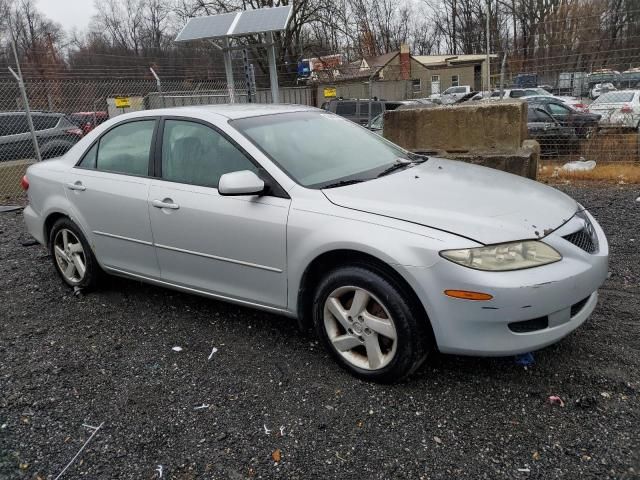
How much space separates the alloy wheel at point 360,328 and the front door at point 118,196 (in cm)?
149

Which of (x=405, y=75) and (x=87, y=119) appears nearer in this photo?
(x=87, y=119)

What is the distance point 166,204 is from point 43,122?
8.89 metres

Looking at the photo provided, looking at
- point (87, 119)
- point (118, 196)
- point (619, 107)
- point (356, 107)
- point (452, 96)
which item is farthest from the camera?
point (452, 96)

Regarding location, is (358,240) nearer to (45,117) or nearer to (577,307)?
(577,307)

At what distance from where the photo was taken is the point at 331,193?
10.3 feet

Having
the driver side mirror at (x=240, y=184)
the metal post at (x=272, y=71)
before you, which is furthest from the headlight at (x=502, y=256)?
the metal post at (x=272, y=71)

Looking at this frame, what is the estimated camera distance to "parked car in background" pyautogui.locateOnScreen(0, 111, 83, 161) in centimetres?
1069

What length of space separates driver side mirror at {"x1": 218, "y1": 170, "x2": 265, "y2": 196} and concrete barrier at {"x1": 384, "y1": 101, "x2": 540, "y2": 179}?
14.6 feet

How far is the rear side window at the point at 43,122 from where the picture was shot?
35.8ft

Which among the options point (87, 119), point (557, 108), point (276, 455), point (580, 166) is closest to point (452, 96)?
point (557, 108)

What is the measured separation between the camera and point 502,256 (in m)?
2.65

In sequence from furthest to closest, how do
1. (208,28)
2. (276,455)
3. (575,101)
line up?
(575,101), (208,28), (276,455)

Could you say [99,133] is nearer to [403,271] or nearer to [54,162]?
[54,162]

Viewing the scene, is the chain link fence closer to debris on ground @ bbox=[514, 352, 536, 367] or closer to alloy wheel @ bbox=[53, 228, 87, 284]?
alloy wheel @ bbox=[53, 228, 87, 284]
